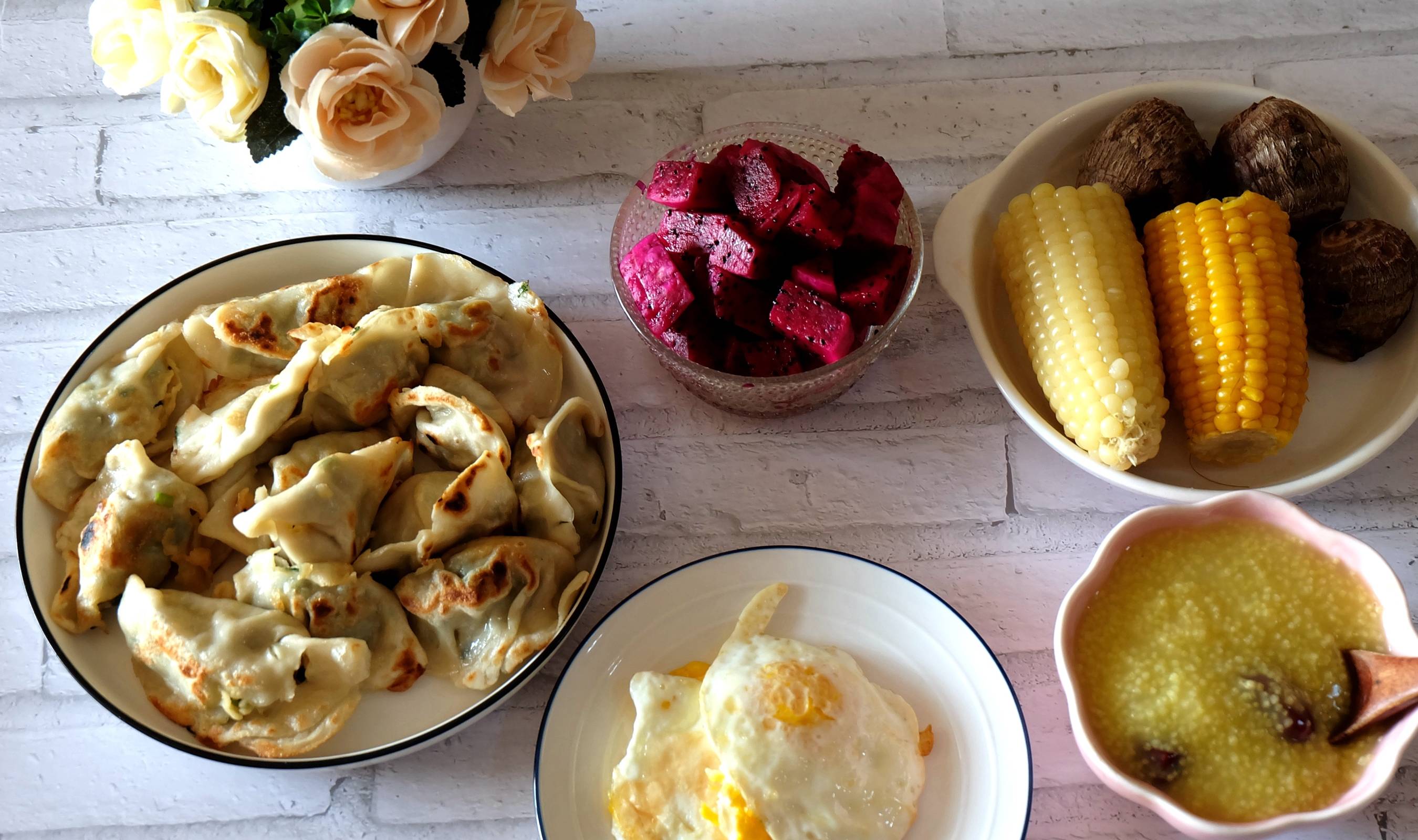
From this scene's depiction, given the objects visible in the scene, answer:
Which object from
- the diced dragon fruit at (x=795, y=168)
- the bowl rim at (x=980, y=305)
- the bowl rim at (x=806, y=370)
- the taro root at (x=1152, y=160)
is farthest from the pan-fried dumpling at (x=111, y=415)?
the taro root at (x=1152, y=160)

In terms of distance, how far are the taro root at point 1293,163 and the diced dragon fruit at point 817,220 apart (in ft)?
2.32

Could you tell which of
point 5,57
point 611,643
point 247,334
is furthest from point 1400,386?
point 5,57

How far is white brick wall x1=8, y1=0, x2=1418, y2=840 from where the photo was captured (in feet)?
4.98

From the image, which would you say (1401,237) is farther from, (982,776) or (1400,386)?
(982,776)

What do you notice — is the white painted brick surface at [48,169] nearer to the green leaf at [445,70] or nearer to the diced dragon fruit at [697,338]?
the green leaf at [445,70]

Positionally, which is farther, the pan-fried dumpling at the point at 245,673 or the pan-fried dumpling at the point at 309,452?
the pan-fried dumpling at the point at 309,452

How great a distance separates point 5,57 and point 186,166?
1.65 feet

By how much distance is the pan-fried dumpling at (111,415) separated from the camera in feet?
5.09

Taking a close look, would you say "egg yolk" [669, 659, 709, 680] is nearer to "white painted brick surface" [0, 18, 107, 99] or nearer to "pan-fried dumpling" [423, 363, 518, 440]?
"pan-fried dumpling" [423, 363, 518, 440]

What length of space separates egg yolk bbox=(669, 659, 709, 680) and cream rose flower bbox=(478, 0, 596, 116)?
951 millimetres

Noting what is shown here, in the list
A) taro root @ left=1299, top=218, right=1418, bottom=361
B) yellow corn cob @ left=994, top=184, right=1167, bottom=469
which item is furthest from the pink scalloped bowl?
taro root @ left=1299, top=218, right=1418, bottom=361

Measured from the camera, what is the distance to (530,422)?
5.25 feet

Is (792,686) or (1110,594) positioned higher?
(1110,594)

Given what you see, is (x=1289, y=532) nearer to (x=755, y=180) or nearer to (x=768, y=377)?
(x=768, y=377)
